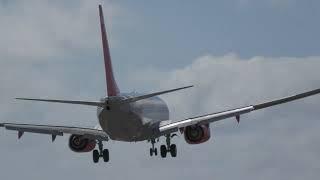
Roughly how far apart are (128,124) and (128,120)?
0.59m

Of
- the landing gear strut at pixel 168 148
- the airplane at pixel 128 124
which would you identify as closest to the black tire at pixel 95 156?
the airplane at pixel 128 124

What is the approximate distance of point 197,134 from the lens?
108438 mm

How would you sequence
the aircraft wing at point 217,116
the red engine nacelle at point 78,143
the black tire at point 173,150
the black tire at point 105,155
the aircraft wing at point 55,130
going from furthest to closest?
the black tire at point 105,155 < the black tire at point 173,150 < the red engine nacelle at point 78,143 < the aircraft wing at point 55,130 < the aircraft wing at point 217,116

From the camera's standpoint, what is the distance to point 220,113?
10838 cm

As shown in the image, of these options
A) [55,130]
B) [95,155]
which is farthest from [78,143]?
[55,130]

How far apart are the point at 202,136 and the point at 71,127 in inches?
554

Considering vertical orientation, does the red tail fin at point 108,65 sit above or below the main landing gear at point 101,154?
above

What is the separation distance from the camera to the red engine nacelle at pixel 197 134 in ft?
355

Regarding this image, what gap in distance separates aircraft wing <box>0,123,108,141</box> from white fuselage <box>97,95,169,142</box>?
15.9 feet

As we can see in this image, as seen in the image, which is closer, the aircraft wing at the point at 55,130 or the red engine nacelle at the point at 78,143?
the aircraft wing at the point at 55,130

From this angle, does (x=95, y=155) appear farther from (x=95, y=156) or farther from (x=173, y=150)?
(x=173, y=150)

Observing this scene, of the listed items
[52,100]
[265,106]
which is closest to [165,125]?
[265,106]

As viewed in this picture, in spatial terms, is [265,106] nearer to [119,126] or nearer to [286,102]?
[286,102]

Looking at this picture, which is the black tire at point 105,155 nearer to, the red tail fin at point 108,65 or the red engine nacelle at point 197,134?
the red engine nacelle at point 197,134
